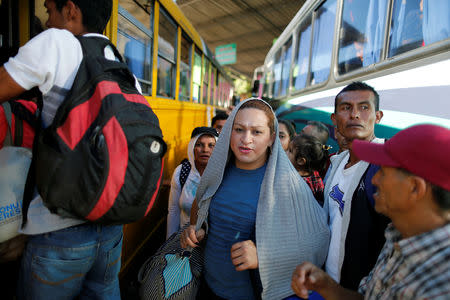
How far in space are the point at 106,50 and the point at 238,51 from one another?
13434 mm

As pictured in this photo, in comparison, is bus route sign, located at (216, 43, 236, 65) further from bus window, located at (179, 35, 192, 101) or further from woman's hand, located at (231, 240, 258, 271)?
woman's hand, located at (231, 240, 258, 271)

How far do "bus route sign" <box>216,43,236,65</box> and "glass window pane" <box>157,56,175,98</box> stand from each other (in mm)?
8737

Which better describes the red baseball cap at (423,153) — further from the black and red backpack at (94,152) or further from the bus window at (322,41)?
the bus window at (322,41)

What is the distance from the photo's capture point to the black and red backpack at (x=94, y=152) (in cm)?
88

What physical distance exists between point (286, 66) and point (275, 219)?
5162mm

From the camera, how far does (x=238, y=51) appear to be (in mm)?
13453

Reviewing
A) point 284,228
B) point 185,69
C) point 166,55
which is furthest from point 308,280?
point 185,69

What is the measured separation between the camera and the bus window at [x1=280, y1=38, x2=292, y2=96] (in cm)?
536

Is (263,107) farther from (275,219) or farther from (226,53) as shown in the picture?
(226,53)

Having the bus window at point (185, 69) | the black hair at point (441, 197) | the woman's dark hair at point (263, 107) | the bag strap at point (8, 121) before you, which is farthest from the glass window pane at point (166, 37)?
the black hair at point (441, 197)

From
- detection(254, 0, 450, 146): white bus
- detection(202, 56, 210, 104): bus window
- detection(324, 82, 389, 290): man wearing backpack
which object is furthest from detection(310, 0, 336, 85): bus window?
detection(202, 56, 210, 104): bus window

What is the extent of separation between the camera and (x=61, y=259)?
0.96 metres

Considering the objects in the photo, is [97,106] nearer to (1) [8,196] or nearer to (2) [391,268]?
(1) [8,196]

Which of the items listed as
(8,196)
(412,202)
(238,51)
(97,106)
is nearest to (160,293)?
(8,196)
